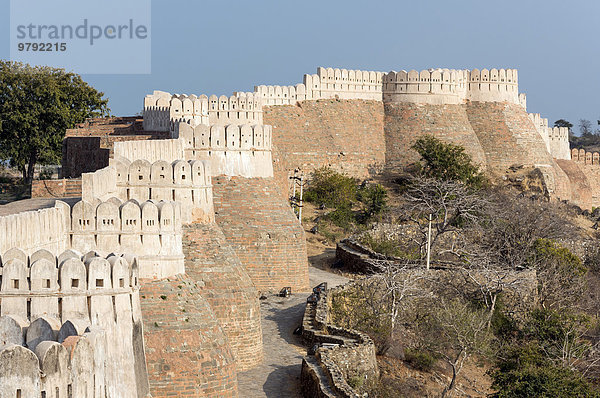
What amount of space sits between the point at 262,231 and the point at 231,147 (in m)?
2.19

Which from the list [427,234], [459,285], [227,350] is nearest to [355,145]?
[427,234]

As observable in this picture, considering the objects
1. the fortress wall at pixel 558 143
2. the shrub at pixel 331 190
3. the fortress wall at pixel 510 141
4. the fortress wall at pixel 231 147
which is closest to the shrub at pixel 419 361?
the fortress wall at pixel 231 147

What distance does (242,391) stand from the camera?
1523cm

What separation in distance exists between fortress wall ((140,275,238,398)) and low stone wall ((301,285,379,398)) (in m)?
2.09

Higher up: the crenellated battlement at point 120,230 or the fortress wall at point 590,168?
the fortress wall at point 590,168

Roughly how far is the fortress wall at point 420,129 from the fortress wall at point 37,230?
30.6m

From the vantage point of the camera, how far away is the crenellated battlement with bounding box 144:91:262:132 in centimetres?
2522

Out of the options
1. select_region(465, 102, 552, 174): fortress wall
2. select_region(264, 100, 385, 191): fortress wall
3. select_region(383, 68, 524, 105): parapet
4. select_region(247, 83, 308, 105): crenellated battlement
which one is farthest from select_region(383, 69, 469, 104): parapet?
select_region(247, 83, 308, 105): crenellated battlement

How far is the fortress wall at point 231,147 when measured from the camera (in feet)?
65.7

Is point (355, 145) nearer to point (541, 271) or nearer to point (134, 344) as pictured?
point (541, 271)

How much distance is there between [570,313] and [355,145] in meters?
18.4

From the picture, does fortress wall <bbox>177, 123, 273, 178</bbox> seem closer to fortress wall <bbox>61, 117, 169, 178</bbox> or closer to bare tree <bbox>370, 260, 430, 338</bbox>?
fortress wall <bbox>61, 117, 169, 178</bbox>

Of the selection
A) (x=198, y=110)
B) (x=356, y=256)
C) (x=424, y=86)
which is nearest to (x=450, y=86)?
(x=424, y=86)

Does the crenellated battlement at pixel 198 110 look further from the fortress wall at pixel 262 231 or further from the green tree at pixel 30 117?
the green tree at pixel 30 117
